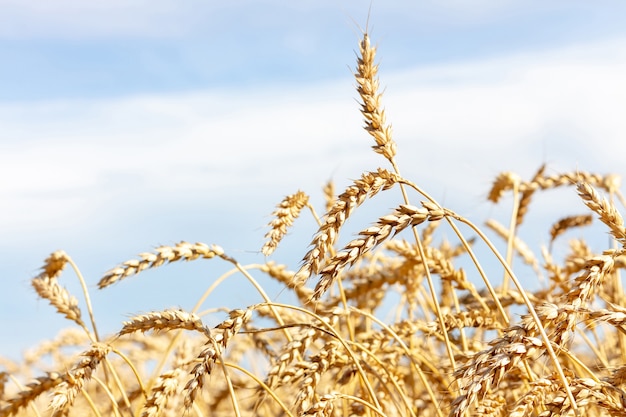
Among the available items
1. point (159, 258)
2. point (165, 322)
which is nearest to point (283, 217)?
point (159, 258)

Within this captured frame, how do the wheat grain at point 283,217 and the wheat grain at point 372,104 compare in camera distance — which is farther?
the wheat grain at point 283,217

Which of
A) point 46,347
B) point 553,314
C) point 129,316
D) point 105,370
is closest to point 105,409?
point 46,347

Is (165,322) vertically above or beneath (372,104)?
beneath

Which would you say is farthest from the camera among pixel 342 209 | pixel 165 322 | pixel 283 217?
pixel 283 217

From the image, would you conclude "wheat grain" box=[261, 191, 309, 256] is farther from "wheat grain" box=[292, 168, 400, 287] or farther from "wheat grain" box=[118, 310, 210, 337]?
"wheat grain" box=[292, 168, 400, 287]

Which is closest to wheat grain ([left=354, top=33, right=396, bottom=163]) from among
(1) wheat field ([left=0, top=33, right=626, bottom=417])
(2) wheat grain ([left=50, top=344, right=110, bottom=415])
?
(1) wheat field ([left=0, top=33, right=626, bottom=417])

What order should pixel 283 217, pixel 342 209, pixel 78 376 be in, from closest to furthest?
1. pixel 342 209
2. pixel 78 376
3. pixel 283 217

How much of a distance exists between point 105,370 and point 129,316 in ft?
4.29

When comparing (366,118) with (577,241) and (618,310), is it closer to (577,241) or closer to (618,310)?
(618,310)

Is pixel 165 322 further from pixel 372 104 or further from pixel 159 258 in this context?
pixel 372 104

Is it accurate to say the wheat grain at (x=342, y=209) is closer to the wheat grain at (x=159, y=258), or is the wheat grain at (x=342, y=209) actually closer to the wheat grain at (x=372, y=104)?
the wheat grain at (x=372, y=104)

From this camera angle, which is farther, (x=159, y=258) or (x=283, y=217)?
(x=283, y=217)

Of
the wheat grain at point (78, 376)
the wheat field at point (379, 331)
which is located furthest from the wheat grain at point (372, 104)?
the wheat grain at point (78, 376)

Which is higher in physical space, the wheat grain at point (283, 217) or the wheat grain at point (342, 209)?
the wheat grain at point (283, 217)
